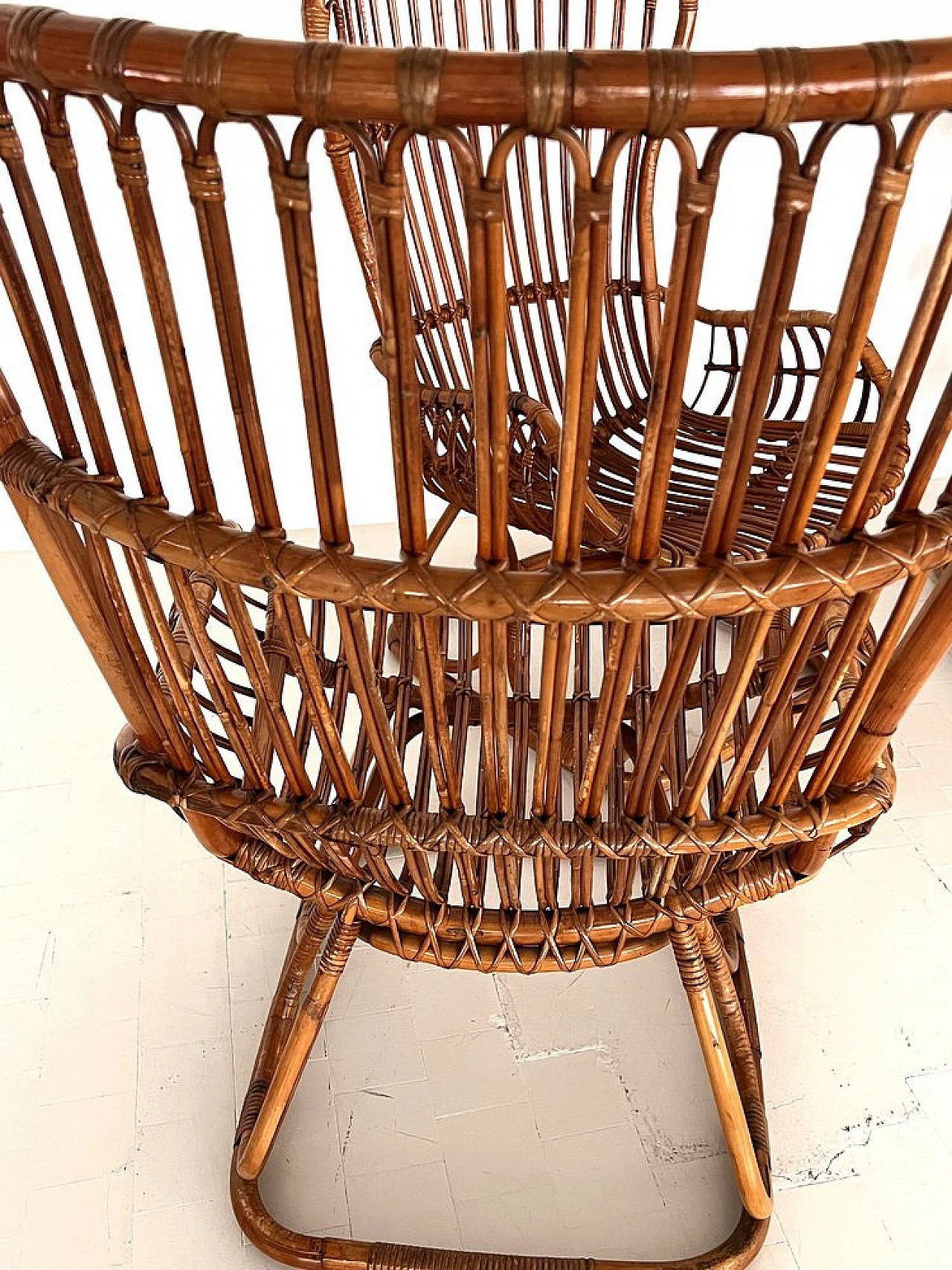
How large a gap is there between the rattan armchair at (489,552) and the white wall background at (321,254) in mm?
739

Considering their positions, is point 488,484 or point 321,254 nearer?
point 488,484

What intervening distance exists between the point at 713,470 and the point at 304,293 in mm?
989

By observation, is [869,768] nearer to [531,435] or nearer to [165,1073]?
[531,435]

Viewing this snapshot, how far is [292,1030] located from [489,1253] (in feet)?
1.00

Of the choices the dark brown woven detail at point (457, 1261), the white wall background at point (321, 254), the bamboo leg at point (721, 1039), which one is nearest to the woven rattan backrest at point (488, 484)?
the bamboo leg at point (721, 1039)

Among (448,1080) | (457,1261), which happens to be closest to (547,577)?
(457,1261)

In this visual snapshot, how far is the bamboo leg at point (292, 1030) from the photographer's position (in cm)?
101

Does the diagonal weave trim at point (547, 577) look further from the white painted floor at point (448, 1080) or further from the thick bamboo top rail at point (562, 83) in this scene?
the white painted floor at point (448, 1080)

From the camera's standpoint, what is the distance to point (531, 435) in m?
1.27

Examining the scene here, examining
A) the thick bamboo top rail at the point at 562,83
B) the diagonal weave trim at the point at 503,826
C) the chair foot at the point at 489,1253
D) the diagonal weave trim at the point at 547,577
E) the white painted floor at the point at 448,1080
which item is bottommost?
the white painted floor at the point at 448,1080

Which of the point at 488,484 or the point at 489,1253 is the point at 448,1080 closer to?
the point at 489,1253

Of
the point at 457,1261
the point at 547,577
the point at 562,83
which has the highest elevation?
the point at 562,83

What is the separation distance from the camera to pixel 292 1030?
3.48 feet

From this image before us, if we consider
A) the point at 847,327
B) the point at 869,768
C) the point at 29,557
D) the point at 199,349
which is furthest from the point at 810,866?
the point at 29,557
